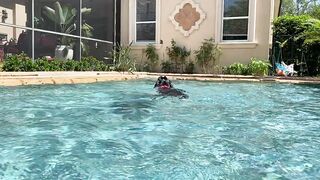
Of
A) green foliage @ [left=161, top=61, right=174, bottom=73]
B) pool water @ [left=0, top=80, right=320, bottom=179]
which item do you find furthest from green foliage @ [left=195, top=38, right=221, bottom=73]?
pool water @ [left=0, top=80, right=320, bottom=179]

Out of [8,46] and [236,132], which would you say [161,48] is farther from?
[236,132]

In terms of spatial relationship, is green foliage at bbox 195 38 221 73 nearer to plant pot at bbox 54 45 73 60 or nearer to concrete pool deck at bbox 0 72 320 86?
concrete pool deck at bbox 0 72 320 86

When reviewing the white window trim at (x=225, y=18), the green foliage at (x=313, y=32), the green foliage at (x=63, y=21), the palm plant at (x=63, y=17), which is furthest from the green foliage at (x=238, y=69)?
the palm plant at (x=63, y=17)

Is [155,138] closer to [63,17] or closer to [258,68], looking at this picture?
[63,17]

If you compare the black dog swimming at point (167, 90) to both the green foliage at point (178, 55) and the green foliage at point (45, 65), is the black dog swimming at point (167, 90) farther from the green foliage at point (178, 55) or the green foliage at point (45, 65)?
the green foliage at point (178, 55)

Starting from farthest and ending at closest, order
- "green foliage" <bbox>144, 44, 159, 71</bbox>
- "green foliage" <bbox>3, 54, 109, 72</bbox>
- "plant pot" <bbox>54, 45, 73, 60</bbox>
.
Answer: "green foliage" <bbox>144, 44, 159, 71</bbox>
"plant pot" <bbox>54, 45, 73, 60</bbox>
"green foliage" <bbox>3, 54, 109, 72</bbox>

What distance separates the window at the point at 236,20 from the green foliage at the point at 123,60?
385 centimetres

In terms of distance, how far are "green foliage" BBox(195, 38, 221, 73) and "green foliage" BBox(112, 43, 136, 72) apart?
2721mm

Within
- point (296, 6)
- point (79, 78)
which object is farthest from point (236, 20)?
point (296, 6)

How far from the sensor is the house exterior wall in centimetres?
1405

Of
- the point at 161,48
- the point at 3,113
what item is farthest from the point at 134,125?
the point at 161,48

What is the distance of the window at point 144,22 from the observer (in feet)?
52.1

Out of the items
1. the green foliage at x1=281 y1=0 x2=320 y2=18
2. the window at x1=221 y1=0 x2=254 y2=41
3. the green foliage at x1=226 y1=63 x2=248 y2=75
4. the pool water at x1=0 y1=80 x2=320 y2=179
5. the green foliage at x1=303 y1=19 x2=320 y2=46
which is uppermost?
the green foliage at x1=281 y1=0 x2=320 y2=18

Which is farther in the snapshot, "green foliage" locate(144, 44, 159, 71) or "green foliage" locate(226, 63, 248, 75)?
"green foliage" locate(144, 44, 159, 71)
